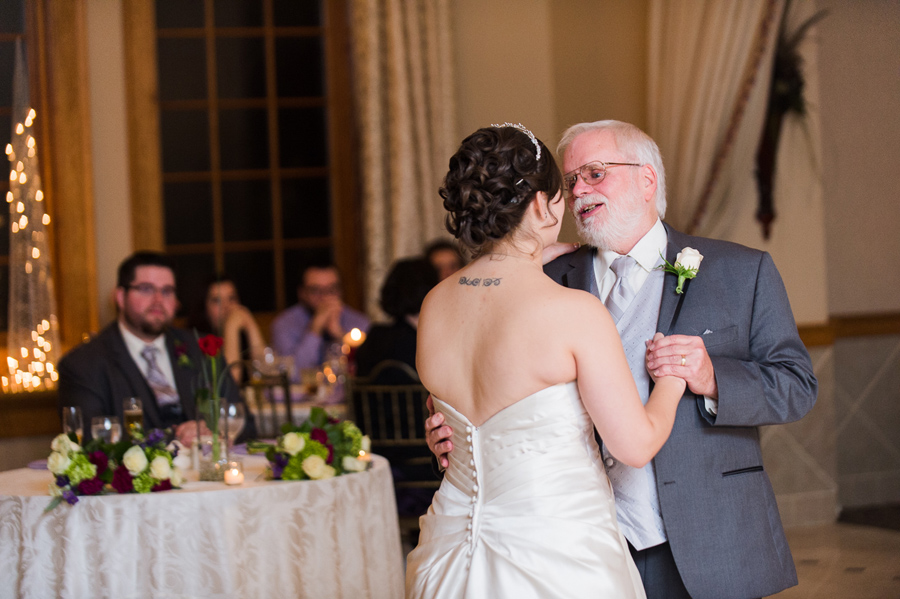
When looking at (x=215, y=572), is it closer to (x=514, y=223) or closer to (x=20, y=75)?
(x=514, y=223)

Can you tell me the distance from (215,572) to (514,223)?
1473mm

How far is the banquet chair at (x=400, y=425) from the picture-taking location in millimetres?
4066

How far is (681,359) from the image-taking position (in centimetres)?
171

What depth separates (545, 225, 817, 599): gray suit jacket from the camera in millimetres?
1807

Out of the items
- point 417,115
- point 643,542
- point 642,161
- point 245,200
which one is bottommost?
point 643,542

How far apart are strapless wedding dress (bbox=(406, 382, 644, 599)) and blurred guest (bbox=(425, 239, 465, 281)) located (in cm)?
391

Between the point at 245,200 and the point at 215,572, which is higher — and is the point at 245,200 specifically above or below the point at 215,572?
above

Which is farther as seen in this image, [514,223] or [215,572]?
[215,572]

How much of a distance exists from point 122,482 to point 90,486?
9 cm

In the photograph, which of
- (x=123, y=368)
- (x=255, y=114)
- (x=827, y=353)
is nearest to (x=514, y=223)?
(x=123, y=368)

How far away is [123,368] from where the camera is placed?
140 inches

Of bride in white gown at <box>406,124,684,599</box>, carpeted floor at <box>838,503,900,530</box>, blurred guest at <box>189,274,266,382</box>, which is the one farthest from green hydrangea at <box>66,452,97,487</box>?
carpeted floor at <box>838,503,900,530</box>

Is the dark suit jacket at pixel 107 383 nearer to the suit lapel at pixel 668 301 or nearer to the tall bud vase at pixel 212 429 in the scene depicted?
the tall bud vase at pixel 212 429

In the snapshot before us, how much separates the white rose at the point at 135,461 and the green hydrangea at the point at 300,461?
0.40 meters
